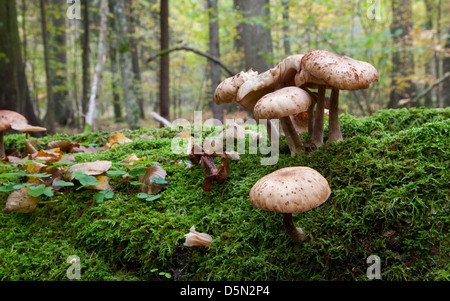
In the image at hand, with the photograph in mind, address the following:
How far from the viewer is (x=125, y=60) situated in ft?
28.5

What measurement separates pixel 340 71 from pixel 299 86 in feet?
1.49

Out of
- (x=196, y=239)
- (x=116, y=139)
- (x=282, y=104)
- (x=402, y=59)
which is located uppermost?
(x=402, y=59)

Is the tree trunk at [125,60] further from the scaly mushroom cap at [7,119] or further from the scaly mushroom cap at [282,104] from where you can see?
the scaly mushroom cap at [282,104]

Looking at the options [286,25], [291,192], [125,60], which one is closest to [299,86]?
[291,192]

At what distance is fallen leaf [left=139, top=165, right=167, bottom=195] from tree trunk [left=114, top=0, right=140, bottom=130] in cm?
649

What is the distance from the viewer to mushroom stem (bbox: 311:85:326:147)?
2377 mm

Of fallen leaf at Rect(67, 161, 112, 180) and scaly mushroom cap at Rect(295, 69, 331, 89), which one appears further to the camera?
fallen leaf at Rect(67, 161, 112, 180)

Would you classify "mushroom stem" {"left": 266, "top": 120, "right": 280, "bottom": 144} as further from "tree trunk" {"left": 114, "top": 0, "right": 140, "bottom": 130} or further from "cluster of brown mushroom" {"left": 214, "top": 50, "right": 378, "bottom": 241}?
"tree trunk" {"left": 114, "top": 0, "right": 140, "bottom": 130}

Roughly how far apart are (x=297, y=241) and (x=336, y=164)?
2.44 feet

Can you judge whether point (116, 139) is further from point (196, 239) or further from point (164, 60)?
point (164, 60)

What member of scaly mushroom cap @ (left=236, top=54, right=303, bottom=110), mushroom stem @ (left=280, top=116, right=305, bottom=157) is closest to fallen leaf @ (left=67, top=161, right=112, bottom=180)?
scaly mushroom cap @ (left=236, top=54, right=303, bottom=110)

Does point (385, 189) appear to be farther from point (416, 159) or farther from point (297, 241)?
point (297, 241)

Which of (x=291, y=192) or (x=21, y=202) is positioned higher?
(x=291, y=192)

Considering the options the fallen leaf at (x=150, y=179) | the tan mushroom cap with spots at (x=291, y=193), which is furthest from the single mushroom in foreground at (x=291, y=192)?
the fallen leaf at (x=150, y=179)
